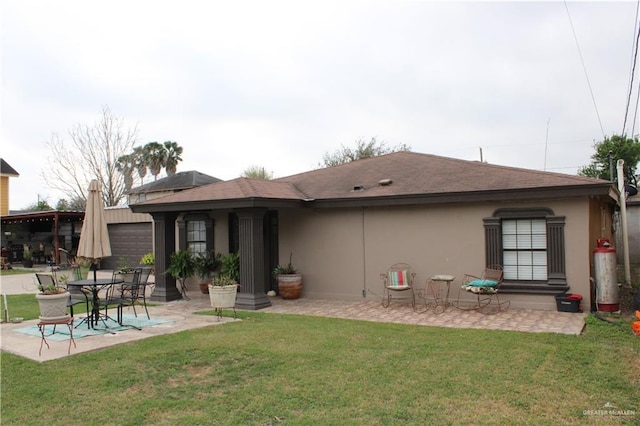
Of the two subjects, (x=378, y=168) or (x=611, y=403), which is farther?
(x=378, y=168)

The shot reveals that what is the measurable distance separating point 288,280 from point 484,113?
538 inches

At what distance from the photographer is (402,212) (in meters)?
10.5

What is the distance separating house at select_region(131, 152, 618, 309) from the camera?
352 inches

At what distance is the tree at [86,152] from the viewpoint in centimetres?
2717

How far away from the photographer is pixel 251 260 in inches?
396

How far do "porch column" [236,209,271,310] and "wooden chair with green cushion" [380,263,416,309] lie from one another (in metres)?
2.63

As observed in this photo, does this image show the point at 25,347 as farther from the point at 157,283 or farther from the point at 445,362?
the point at 445,362

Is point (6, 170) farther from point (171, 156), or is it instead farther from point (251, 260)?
point (251, 260)

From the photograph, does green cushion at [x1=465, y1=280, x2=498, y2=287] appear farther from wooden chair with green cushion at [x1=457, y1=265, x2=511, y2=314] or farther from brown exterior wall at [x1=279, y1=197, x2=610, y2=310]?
brown exterior wall at [x1=279, y1=197, x2=610, y2=310]

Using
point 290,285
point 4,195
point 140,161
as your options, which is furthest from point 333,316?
point 140,161

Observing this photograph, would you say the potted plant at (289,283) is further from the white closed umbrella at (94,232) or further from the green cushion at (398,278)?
the white closed umbrella at (94,232)

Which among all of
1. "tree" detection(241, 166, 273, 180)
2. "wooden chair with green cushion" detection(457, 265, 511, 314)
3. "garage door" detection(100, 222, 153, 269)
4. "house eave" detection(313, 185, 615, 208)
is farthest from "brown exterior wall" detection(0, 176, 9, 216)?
"wooden chair with green cushion" detection(457, 265, 511, 314)

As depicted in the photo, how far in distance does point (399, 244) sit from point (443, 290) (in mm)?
1375

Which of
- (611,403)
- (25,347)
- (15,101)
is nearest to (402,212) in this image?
(611,403)
